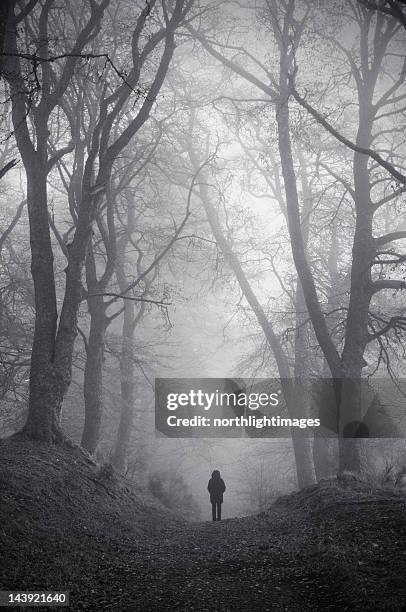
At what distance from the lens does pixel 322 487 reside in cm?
867

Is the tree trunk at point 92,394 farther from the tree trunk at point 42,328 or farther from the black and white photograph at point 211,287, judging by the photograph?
the tree trunk at point 42,328

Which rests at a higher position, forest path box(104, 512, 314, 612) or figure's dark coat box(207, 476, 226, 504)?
figure's dark coat box(207, 476, 226, 504)

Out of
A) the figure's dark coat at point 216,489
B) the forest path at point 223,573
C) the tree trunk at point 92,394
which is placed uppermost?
the tree trunk at point 92,394

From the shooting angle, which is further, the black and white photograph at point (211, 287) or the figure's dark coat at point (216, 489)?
the figure's dark coat at point (216, 489)

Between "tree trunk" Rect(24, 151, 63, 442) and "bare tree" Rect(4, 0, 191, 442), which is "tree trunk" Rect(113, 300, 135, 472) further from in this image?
"tree trunk" Rect(24, 151, 63, 442)

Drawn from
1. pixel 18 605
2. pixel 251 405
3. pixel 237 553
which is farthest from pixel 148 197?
pixel 18 605

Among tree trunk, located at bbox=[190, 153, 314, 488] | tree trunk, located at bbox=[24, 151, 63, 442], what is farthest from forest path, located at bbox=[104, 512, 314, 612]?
tree trunk, located at bbox=[190, 153, 314, 488]

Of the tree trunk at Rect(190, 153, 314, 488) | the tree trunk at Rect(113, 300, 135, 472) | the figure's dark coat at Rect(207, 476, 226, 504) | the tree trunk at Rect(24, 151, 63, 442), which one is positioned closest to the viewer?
the tree trunk at Rect(24, 151, 63, 442)
